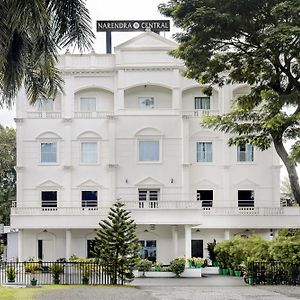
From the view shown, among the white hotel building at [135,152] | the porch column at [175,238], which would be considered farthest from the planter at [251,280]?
the white hotel building at [135,152]

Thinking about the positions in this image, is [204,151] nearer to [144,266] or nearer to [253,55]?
[144,266]

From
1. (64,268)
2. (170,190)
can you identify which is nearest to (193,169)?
(170,190)

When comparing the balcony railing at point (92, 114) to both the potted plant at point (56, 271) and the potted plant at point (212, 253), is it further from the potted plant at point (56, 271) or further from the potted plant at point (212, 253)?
the potted plant at point (56, 271)

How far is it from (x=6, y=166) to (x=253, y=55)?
43.8m

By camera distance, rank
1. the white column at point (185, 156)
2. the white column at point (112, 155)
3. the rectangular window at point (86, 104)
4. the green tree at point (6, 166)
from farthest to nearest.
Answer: the green tree at point (6, 166) → the rectangular window at point (86, 104) → the white column at point (185, 156) → the white column at point (112, 155)

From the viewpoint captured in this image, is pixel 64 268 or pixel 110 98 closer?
pixel 64 268

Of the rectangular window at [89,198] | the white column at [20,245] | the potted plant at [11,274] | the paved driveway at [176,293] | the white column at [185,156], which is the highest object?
the white column at [185,156]

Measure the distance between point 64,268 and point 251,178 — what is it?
2165cm

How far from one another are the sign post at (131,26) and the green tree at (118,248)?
19961 mm

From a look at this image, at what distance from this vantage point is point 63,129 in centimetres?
5228

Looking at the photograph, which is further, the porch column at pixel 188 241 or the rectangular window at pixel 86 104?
the rectangular window at pixel 86 104

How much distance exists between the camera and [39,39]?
2762cm

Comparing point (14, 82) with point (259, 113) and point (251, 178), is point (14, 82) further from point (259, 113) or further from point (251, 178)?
point (251, 178)

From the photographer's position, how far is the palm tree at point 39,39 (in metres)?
24.2
